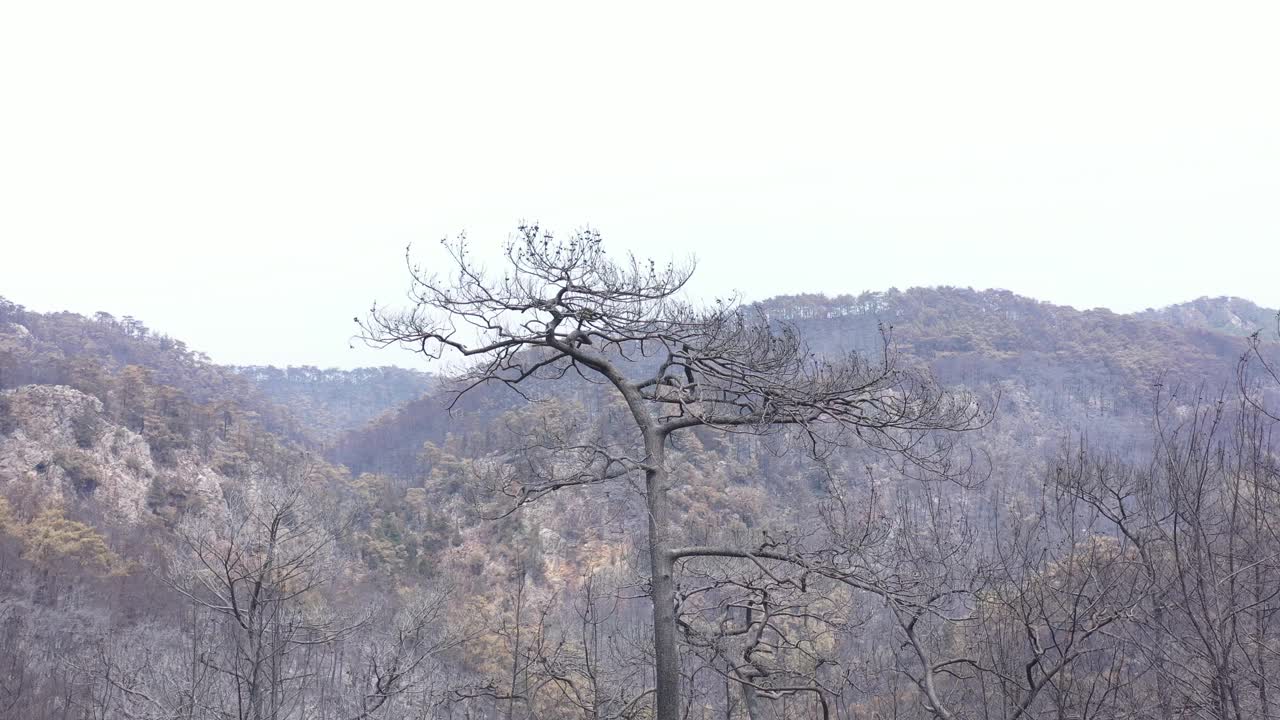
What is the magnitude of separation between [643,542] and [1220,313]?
207 ft

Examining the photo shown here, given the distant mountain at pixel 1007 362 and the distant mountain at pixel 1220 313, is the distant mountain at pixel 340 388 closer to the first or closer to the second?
the distant mountain at pixel 1007 362

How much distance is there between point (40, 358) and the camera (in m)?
38.6

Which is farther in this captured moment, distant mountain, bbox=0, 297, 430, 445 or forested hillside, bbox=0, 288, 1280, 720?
distant mountain, bbox=0, 297, 430, 445

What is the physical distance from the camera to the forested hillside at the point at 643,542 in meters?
5.38

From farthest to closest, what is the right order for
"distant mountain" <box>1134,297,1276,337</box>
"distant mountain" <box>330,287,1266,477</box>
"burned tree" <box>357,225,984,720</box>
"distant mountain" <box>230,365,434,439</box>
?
"distant mountain" <box>230,365,434,439</box> < "distant mountain" <box>1134,297,1276,337</box> < "distant mountain" <box>330,287,1266,477</box> < "burned tree" <box>357,225,984,720</box>

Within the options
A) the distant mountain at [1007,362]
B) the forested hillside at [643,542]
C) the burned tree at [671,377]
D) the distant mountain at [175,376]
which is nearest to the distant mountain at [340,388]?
the distant mountain at [175,376]

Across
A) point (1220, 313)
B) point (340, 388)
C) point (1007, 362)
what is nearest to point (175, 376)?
point (340, 388)

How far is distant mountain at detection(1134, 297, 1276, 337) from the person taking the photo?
213 ft

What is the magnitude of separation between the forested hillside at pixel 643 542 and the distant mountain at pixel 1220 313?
4.92 ft

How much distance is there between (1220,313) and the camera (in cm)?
6769

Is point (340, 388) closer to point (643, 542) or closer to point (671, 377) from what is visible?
point (643, 542)

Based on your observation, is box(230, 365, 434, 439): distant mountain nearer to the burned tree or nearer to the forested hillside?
the forested hillside

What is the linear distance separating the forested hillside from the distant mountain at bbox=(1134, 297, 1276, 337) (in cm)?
150

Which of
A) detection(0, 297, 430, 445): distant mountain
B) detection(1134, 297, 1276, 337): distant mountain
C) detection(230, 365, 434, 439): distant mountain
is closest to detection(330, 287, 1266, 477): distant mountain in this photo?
detection(0, 297, 430, 445): distant mountain
